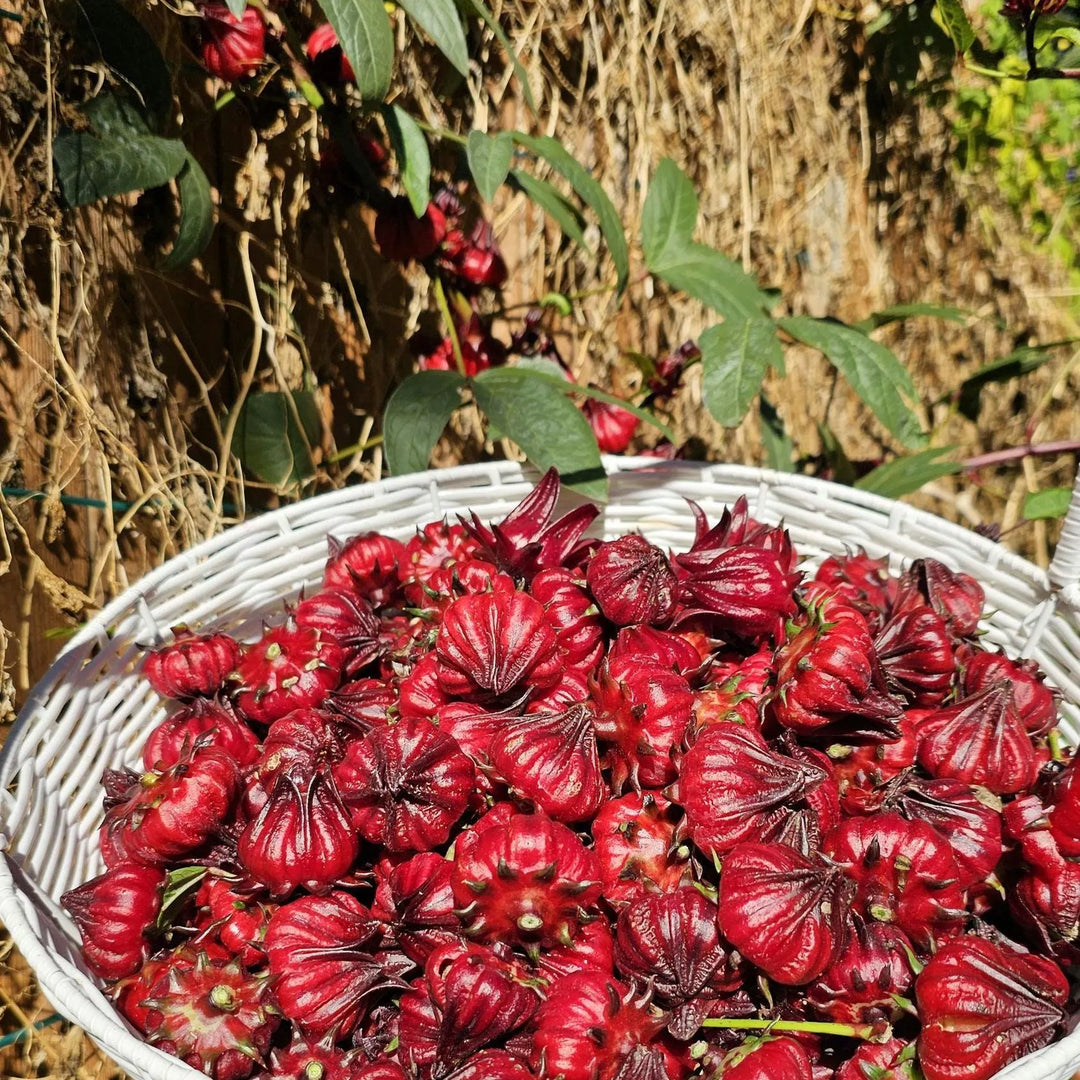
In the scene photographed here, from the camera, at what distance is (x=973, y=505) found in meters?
2.72

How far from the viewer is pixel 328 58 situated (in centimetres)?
122

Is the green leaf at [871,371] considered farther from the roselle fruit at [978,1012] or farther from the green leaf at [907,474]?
the roselle fruit at [978,1012]

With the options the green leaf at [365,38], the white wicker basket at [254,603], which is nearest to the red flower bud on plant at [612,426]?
the white wicker basket at [254,603]

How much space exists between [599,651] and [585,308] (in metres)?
1.23

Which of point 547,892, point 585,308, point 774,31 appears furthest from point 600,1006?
point 774,31

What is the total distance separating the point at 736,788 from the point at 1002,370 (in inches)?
53.3

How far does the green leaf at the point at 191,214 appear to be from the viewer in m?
1.15

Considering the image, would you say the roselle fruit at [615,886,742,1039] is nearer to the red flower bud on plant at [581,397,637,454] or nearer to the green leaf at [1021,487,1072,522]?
the red flower bud on plant at [581,397,637,454]

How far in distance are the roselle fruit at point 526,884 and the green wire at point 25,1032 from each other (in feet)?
2.29

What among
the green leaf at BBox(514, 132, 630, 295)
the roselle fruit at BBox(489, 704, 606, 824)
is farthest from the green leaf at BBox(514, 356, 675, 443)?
the roselle fruit at BBox(489, 704, 606, 824)

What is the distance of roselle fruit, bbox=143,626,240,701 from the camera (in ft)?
3.29

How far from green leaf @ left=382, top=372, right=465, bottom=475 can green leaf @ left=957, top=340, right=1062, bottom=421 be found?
3.57ft

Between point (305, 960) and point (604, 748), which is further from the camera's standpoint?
point (604, 748)

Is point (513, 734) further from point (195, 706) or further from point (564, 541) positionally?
point (195, 706)
